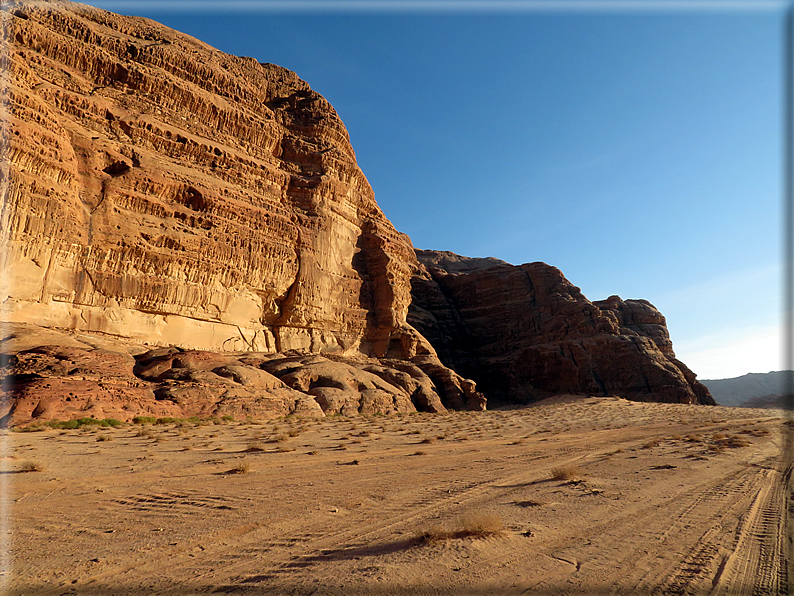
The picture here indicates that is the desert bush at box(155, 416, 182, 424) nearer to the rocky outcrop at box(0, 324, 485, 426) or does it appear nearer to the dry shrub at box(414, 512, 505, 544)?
the rocky outcrop at box(0, 324, 485, 426)

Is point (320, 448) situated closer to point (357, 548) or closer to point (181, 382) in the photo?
point (357, 548)

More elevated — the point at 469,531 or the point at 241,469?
the point at 469,531

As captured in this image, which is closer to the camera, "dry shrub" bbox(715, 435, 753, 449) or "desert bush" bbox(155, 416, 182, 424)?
"dry shrub" bbox(715, 435, 753, 449)

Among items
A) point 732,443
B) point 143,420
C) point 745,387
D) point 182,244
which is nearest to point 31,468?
point 143,420

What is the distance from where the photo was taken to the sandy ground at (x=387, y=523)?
431 centimetres

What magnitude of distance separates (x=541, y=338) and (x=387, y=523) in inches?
2728

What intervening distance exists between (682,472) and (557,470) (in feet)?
10.1

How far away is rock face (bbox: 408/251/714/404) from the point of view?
64.7 meters

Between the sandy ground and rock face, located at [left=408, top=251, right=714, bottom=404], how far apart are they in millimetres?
56861

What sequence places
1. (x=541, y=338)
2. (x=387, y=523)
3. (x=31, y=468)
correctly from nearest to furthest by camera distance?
(x=387, y=523) → (x=31, y=468) → (x=541, y=338)

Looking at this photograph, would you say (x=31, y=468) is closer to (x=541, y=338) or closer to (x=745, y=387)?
(x=541, y=338)

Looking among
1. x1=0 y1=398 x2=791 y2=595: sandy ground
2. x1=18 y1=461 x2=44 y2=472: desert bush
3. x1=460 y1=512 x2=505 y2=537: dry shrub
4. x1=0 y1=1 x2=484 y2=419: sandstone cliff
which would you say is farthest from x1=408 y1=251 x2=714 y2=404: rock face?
x1=460 y1=512 x2=505 y2=537: dry shrub

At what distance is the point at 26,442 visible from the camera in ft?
43.9

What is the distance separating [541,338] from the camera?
234 feet
